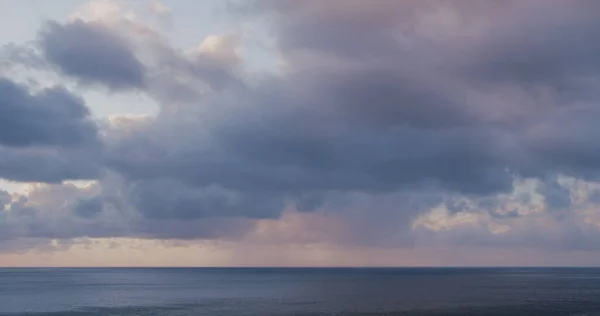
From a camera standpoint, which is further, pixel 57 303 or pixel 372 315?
pixel 57 303

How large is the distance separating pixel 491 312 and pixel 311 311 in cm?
3240

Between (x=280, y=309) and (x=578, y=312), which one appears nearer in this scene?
(x=578, y=312)

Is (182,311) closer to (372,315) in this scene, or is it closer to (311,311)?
(311,311)

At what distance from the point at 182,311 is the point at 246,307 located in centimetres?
1350

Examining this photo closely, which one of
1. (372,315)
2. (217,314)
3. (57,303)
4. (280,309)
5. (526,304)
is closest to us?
(372,315)

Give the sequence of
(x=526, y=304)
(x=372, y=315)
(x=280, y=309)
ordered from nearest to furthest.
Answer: (x=372, y=315) → (x=280, y=309) → (x=526, y=304)

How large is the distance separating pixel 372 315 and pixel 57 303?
3209 inches

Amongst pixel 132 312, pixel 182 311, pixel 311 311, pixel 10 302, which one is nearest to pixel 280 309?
pixel 311 311

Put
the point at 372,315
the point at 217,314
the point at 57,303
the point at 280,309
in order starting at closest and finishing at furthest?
the point at 372,315
the point at 217,314
the point at 280,309
the point at 57,303

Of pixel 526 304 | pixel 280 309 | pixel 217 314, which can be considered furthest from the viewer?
pixel 526 304

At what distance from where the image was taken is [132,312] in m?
116

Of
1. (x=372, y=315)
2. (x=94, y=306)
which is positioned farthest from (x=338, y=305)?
(x=94, y=306)

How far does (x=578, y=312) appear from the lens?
109 meters

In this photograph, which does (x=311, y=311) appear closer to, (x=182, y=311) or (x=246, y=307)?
(x=246, y=307)
